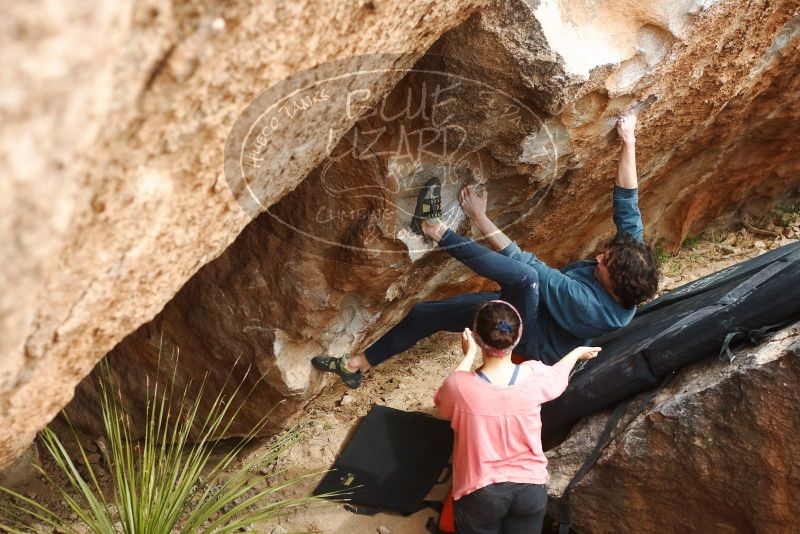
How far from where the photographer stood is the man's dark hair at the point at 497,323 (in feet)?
9.56

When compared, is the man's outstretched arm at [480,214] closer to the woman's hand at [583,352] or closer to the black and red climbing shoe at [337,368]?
the woman's hand at [583,352]

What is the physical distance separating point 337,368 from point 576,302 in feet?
3.94

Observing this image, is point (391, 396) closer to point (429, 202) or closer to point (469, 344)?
point (469, 344)

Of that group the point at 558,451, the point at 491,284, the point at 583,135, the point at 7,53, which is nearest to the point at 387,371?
the point at 491,284

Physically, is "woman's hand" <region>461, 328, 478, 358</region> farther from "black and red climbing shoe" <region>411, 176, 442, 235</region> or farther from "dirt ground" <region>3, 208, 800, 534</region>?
"dirt ground" <region>3, 208, 800, 534</region>

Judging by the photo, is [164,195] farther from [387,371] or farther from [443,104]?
[387,371]

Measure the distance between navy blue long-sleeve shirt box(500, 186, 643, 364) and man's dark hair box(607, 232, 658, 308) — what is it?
0.11 metres

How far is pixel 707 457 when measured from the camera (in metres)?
3.14

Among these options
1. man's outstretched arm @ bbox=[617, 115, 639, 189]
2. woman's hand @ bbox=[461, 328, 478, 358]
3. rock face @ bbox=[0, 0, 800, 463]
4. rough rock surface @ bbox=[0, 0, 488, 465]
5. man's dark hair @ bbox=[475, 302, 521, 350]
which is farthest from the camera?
man's outstretched arm @ bbox=[617, 115, 639, 189]

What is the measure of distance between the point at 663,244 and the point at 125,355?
12.0 ft

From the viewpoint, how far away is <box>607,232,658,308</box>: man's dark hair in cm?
323

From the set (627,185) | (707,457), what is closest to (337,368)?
(627,185)

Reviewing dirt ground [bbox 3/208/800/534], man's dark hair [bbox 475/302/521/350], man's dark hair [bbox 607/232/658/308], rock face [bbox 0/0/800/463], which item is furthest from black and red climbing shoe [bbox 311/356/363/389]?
man's dark hair [bbox 607/232/658/308]

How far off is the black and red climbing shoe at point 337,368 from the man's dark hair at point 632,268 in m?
1.32
